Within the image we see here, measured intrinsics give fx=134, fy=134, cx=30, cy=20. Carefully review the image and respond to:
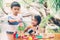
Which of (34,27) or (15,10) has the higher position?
(15,10)

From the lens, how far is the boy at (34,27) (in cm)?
88

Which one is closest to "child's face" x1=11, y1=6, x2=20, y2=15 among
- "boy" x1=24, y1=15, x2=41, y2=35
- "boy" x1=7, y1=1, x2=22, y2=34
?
"boy" x1=7, y1=1, x2=22, y2=34

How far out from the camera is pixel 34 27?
0.89m

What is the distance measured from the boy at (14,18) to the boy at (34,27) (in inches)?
3.1

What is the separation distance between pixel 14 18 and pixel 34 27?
145 mm

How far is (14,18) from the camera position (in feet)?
2.86

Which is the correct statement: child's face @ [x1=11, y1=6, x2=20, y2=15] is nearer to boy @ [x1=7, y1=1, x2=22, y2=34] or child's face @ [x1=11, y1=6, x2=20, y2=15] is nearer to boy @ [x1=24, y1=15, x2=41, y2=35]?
boy @ [x1=7, y1=1, x2=22, y2=34]

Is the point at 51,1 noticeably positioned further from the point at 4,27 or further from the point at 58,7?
the point at 4,27

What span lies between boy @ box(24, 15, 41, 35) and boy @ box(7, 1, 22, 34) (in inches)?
3.1

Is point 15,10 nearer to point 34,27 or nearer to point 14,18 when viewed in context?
point 14,18

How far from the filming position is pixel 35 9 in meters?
0.88

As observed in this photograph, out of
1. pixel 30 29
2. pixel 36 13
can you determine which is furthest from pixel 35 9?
pixel 30 29

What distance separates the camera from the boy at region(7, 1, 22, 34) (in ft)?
2.84

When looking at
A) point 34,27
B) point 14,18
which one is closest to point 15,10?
point 14,18
